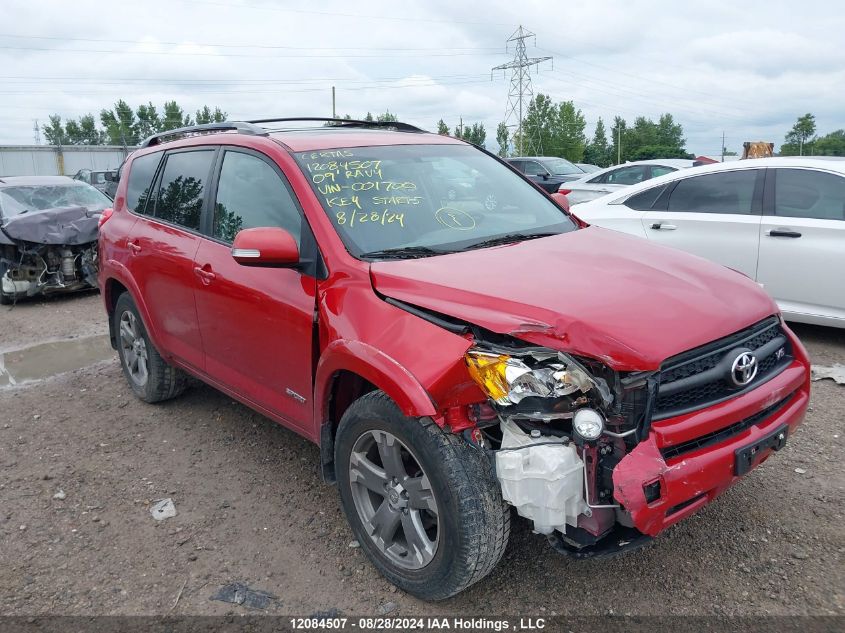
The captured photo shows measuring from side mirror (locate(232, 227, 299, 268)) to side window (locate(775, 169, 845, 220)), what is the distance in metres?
4.49

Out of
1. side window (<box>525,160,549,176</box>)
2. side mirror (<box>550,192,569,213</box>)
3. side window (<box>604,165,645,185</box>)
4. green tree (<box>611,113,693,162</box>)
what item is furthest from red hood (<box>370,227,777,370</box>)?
green tree (<box>611,113,693,162</box>)

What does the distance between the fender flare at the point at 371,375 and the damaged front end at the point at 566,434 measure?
22 cm

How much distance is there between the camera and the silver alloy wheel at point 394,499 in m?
2.67

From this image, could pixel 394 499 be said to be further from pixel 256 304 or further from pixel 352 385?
pixel 256 304

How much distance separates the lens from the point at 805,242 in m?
5.42

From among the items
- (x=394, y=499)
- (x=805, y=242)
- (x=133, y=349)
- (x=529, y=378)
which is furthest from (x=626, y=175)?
(x=529, y=378)

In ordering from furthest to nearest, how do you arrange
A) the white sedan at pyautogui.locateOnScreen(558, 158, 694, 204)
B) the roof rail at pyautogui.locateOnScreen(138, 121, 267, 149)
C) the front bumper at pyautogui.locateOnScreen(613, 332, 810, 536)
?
1. the white sedan at pyautogui.locateOnScreen(558, 158, 694, 204)
2. the roof rail at pyautogui.locateOnScreen(138, 121, 267, 149)
3. the front bumper at pyautogui.locateOnScreen(613, 332, 810, 536)

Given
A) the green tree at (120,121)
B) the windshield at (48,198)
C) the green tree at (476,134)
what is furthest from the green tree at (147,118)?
the windshield at (48,198)

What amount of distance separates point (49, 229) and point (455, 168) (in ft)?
22.9

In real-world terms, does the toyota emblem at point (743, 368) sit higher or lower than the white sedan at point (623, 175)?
lower

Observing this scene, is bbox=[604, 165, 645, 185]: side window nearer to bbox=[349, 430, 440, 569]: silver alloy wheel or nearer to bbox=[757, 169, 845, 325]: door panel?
bbox=[757, 169, 845, 325]: door panel

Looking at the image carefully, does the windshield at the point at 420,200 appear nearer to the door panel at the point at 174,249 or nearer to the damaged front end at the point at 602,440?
the damaged front end at the point at 602,440

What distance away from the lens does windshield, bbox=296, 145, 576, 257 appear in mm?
3139

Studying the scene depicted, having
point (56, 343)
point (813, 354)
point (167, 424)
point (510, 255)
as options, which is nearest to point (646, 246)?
point (510, 255)
